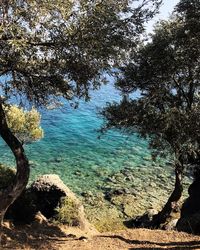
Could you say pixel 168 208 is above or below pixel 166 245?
below

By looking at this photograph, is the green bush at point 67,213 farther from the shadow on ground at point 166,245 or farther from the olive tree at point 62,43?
the olive tree at point 62,43

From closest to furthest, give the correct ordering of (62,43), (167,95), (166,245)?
1. (62,43)
2. (166,245)
3. (167,95)

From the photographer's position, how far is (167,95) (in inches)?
1090

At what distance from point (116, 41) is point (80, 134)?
50754mm

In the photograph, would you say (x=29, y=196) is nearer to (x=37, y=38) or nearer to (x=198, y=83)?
(x=37, y=38)

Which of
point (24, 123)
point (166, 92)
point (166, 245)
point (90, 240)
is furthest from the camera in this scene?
point (24, 123)

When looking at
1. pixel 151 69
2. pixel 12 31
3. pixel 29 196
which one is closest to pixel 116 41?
pixel 12 31

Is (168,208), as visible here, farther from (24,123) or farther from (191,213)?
(24,123)

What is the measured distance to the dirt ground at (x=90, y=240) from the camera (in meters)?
19.3

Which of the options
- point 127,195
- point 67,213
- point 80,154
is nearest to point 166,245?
point 67,213

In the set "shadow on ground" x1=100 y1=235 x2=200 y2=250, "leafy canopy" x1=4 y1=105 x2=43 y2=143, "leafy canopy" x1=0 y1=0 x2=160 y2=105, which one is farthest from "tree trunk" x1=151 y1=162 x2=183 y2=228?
"leafy canopy" x1=4 y1=105 x2=43 y2=143

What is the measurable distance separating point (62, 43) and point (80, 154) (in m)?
39.2

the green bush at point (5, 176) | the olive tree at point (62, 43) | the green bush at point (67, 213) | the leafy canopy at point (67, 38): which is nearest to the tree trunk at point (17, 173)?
the olive tree at point (62, 43)

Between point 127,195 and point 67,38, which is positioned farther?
point 127,195
